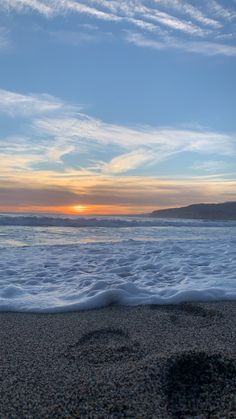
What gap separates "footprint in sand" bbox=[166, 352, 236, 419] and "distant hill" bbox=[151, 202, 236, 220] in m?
43.4

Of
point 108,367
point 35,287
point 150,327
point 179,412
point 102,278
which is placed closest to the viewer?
point 179,412

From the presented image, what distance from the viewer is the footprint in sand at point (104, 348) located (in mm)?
2371

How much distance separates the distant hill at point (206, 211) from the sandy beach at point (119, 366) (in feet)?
140

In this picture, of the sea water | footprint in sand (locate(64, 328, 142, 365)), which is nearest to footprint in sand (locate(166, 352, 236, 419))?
footprint in sand (locate(64, 328, 142, 365))

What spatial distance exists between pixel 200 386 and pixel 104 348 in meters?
0.84

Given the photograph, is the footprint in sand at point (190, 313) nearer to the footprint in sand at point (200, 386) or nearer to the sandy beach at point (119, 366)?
the sandy beach at point (119, 366)

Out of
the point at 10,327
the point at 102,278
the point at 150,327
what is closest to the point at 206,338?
the point at 150,327

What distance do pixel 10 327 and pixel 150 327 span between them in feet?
4.05

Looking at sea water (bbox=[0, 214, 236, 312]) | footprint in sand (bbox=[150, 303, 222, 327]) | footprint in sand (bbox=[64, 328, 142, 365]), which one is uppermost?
sea water (bbox=[0, 214, 236, 312])

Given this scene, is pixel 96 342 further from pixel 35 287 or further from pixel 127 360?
pixel 35 287

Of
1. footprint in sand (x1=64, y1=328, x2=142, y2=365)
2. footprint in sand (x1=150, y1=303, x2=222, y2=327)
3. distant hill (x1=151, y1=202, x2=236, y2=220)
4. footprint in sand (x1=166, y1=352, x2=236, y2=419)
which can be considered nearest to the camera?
footprint in sand (x1=166, y1=352, x2=236, y2=419)

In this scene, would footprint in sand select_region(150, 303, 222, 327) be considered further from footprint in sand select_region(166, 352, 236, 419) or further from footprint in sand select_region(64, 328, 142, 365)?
footprint in sand select_region(166, 352, 236, 419)

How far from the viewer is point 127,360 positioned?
2.32m

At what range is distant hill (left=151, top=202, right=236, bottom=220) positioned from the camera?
4619 centimetres
